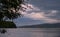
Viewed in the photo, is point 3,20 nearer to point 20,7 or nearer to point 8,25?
point 8,25

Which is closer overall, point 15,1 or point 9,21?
point 15,1

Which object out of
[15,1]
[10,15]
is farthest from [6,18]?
[15,1]

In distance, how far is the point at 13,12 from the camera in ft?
19.2

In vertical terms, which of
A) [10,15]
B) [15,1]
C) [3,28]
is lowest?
[3,28]

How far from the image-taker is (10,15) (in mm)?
5902

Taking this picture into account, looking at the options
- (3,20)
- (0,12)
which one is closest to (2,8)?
(0,12)

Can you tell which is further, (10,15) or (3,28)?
(3,28)

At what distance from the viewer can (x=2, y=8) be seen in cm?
577

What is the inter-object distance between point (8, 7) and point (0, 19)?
0.60 meters

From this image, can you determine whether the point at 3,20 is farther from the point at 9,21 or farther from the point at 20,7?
the point at 20,7

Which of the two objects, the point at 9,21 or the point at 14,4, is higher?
the point at 14,4

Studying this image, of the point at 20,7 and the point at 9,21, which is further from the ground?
the point at 20,7

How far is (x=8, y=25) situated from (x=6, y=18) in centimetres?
35

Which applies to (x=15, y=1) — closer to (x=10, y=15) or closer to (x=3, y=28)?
(x=10, y=15)
